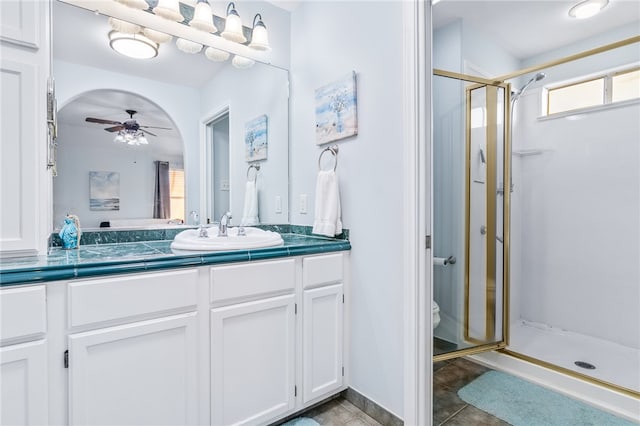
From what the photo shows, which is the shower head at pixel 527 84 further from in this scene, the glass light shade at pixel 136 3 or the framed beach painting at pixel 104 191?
the framed beach painting at pixel 104 191

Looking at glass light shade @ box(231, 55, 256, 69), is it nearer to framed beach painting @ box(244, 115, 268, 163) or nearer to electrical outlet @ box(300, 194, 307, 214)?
framed beach painting @ box(244, 115, 268, 163)

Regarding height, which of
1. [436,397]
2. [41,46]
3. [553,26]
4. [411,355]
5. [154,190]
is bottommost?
[436,397]

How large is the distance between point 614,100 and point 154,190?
10.9 feet

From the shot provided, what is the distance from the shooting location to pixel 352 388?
1779mm

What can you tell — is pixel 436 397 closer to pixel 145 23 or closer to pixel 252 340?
pixel 252 340

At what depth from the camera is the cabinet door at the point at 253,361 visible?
136 centimetres

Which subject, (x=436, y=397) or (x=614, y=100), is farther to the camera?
(x=614, y=100)

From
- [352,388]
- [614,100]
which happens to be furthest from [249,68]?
[614,100]

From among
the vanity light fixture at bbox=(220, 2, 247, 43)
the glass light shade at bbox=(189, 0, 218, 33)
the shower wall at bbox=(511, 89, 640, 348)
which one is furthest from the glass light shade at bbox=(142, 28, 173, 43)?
the shower wall at bbox=(511, 89, 640, 348)

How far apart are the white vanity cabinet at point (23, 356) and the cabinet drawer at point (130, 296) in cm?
9

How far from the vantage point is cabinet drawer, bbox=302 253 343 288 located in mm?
1621

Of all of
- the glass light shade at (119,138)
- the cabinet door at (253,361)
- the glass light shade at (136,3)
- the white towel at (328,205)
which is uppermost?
the glass light shade at (136,3)

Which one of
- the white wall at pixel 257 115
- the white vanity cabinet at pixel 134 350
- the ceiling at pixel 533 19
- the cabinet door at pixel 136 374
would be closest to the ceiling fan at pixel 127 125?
the white wall at pixel 257 115

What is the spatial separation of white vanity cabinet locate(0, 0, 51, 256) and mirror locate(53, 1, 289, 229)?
1.13ft
